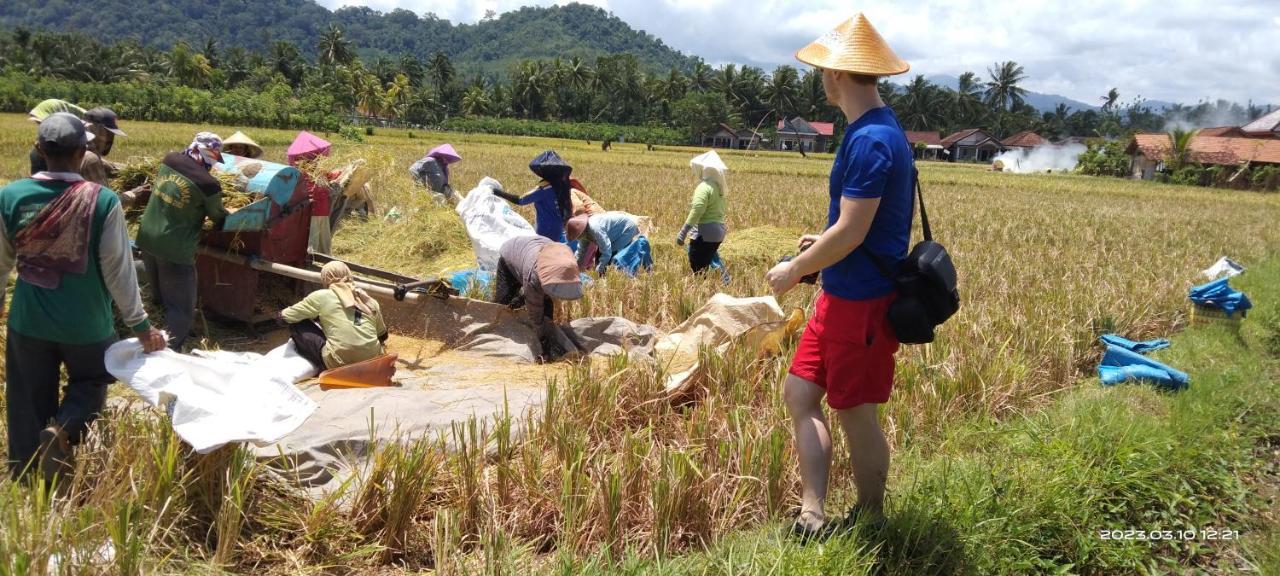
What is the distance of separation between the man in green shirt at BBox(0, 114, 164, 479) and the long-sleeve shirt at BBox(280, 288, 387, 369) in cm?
139

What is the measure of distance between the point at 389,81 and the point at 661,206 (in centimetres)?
7040

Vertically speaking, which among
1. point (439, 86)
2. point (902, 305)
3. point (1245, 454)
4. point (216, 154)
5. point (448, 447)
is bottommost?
point (1245, 454)

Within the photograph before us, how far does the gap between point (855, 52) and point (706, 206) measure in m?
4.09

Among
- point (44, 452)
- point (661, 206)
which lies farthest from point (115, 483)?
point (661, 206)

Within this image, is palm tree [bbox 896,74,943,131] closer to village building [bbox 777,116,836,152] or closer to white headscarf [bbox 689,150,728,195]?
village building [bbox 777,116,836,152]

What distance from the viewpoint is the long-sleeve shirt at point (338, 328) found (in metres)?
4.29

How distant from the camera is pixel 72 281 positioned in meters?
2.75

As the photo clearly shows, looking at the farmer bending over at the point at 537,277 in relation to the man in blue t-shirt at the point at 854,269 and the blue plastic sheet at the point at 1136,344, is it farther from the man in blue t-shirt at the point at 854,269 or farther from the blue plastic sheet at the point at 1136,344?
the blue plastic sheet at the point at 1136,344

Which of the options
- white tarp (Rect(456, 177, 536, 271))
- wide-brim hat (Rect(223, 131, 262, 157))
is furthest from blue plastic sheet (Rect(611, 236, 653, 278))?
wide-brim hat (Rect(223, 131, 262, 157))

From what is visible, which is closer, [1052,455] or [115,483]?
[115,483]

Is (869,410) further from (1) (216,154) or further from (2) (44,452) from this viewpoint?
(1) (216,154)

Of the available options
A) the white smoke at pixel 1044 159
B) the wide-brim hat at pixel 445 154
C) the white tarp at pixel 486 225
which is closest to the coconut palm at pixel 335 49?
the white smoke at pixel 1044 159

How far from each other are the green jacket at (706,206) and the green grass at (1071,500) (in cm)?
324

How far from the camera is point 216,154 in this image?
17.2ft
